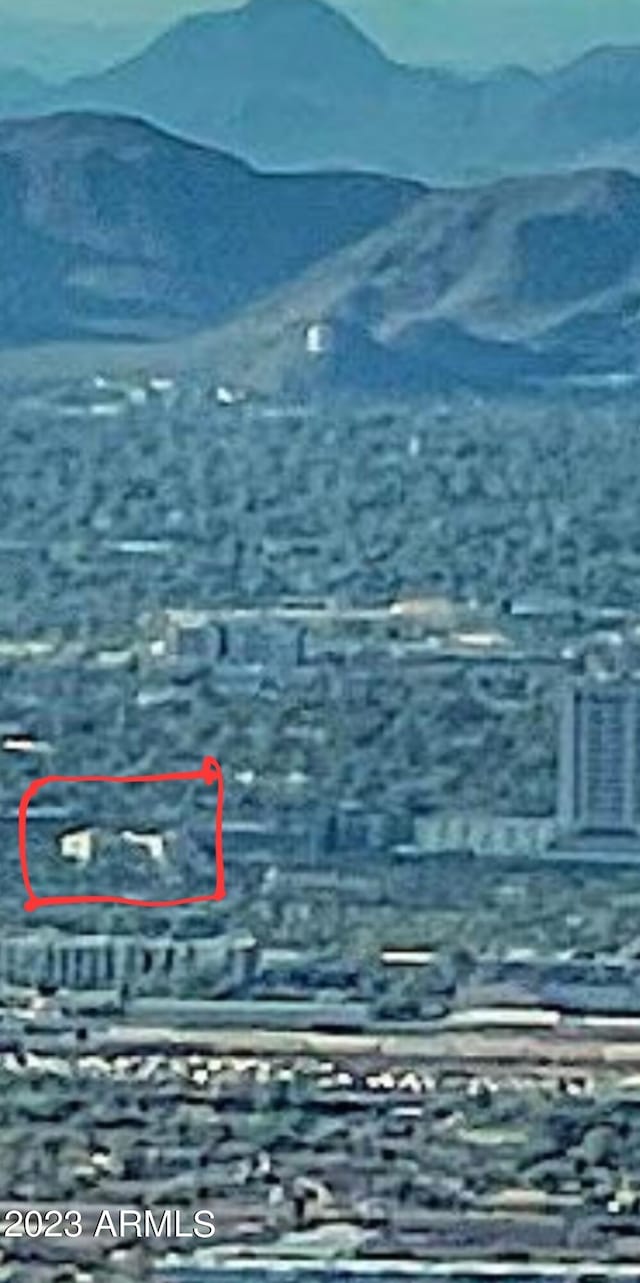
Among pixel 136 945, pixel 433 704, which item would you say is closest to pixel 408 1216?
pixel 136 945

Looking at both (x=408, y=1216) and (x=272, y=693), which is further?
(x=272, y=693)

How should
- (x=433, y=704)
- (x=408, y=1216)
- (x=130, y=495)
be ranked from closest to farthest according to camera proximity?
(x=408, y=1216), (x=433, y=704), (x=130, y=495)

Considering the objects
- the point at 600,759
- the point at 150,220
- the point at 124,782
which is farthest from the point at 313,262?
the point at 124,782

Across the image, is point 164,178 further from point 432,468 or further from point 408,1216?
point 408,1216

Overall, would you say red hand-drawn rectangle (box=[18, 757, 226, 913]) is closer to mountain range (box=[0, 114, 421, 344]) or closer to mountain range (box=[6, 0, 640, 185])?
mountain range (box=[0, 114, 421, 344])

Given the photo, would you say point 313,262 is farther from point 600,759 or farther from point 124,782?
point 124,782
